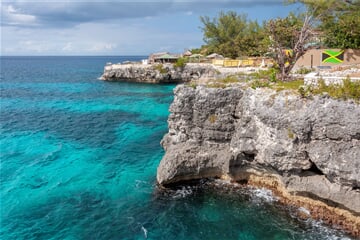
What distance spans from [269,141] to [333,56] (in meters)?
22.2

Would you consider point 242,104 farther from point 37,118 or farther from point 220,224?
point 37,118

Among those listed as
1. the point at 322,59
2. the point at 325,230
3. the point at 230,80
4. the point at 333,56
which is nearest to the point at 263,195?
the point at 325,230

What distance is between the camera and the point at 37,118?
147ft

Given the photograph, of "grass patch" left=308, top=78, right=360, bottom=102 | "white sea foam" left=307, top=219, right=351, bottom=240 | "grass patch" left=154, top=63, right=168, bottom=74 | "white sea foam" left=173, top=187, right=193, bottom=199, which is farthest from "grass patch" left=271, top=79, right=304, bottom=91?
"grass patch" left=154, top=63, right=168, bottom=74

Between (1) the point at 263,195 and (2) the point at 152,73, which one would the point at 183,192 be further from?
(2) the point at 152,73

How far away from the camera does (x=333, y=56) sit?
35781 millimetres

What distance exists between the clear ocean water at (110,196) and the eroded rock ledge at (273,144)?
160 cm

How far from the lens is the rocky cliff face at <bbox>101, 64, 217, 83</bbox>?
74.0 meters

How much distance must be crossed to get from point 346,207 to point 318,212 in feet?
5.88

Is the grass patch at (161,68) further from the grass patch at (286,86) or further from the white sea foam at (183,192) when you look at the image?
the white sea foam at (183,192)

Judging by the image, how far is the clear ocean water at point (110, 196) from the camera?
18234 mm

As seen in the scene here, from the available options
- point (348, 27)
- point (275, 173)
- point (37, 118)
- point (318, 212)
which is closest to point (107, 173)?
point (275, 173)

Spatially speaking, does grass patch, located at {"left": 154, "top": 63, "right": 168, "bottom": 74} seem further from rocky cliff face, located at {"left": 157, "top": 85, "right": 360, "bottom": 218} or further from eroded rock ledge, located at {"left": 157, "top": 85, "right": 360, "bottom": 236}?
eroded rock ledge, located at {"left": 157, "top": 85, "right": 360, "bottom": 236}

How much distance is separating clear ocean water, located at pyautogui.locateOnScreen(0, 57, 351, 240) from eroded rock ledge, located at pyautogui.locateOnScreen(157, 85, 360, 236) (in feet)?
5.27
